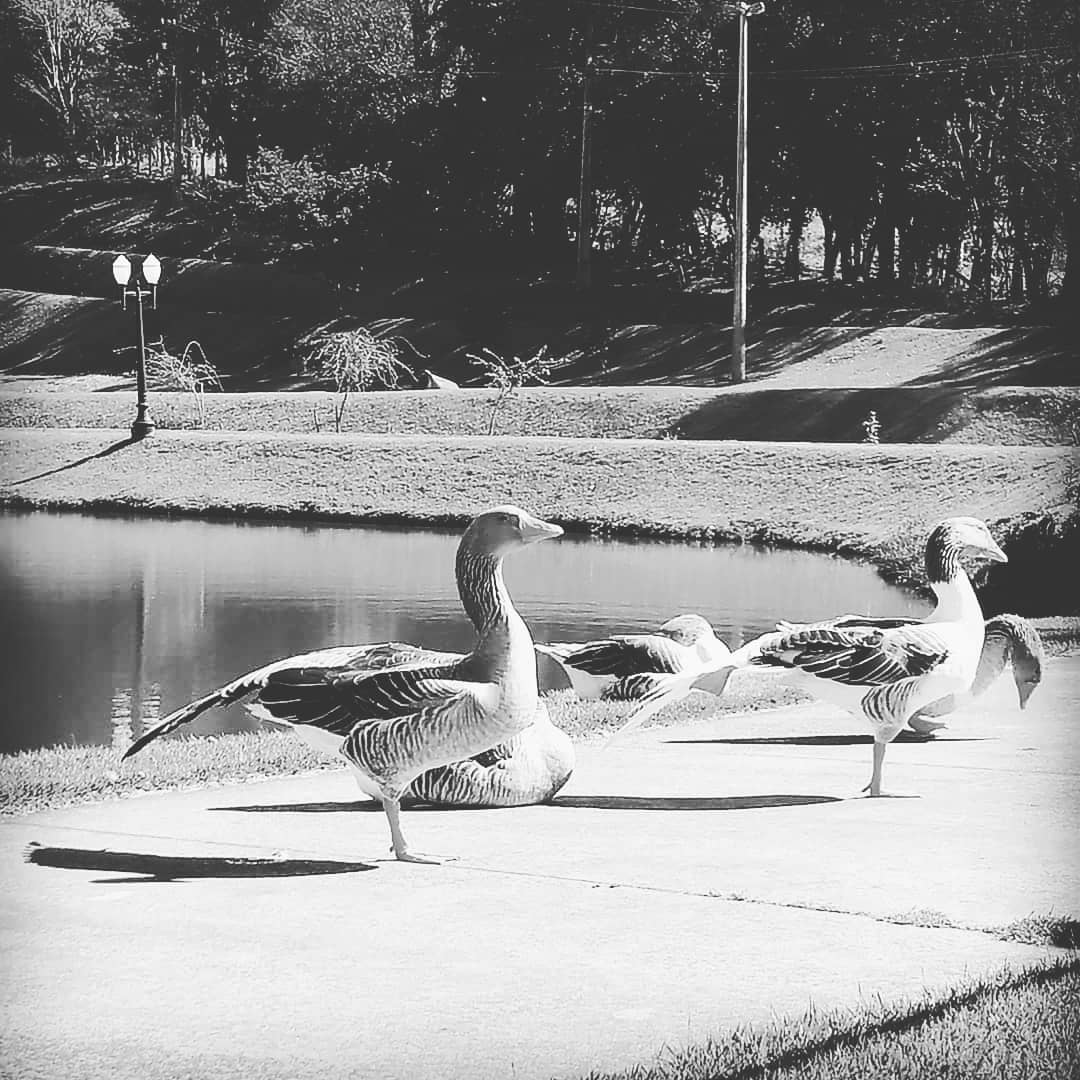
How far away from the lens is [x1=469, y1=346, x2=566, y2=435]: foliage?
268 inches

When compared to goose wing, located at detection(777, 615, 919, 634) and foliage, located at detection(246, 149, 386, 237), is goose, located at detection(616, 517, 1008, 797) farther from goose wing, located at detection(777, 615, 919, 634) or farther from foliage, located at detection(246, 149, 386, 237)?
foliage, located at detection(246, 149, 386, 237)

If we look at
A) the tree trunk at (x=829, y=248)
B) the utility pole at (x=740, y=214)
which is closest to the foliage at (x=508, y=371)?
the utility pole at (x=740, y=214)

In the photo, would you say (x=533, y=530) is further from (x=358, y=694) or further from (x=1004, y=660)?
(x=1004, y=660)

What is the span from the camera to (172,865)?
4.14 m

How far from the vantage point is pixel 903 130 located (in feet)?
28.6

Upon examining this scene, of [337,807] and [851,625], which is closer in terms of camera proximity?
[337,807]

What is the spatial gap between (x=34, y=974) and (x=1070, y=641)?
22.3 ft

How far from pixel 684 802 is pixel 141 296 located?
2441 mm

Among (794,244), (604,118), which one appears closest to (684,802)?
(604,118)

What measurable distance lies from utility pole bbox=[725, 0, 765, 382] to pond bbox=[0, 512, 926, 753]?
1.03m

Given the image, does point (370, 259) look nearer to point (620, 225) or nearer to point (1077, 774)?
point (620, 225)

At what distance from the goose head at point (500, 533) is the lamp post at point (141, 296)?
188cm

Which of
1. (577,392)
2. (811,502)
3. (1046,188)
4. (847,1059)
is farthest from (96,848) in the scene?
(1046,188)

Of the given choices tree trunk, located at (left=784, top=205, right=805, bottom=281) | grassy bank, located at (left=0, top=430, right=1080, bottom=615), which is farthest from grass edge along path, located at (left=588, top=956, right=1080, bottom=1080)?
tree trunk, located at (left=784, top=205, right=805, bottom=281)
